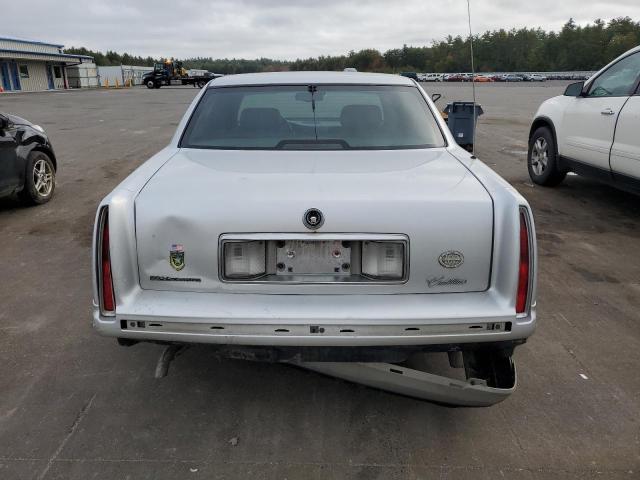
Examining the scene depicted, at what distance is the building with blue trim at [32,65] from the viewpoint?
48.0 meters

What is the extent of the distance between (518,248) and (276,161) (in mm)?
1330

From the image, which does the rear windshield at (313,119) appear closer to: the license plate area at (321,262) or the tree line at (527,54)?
the license plate area at (321,262)

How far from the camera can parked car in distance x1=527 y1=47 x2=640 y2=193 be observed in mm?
6000

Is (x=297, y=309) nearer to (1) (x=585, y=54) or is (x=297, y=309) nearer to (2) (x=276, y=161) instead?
(2) (x=276, y=161)

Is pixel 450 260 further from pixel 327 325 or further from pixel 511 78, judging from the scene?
pixel 511 78

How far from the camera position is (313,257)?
2449mm

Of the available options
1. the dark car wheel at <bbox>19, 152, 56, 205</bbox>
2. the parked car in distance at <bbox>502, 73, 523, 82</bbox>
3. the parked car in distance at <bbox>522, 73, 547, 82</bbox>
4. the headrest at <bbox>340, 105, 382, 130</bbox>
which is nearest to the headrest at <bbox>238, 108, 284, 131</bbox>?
the headrest at <bbox>340, 105, 382, 130</bbox>

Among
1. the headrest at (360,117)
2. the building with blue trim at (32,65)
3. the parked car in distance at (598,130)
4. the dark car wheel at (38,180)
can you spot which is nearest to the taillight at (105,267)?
the headrest at (360,117)

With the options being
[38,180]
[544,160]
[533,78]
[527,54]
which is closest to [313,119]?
[38,180]

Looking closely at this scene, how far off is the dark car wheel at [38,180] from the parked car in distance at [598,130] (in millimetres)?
Answer: 6741

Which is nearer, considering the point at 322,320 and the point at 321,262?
the point at 322,320

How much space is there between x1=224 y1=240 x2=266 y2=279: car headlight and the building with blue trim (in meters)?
52.2

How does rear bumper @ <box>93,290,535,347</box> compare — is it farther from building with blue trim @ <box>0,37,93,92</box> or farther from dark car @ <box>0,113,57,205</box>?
building with blue trim @ <box>0,37,93,92</box>

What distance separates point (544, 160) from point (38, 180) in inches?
Answer: 270
